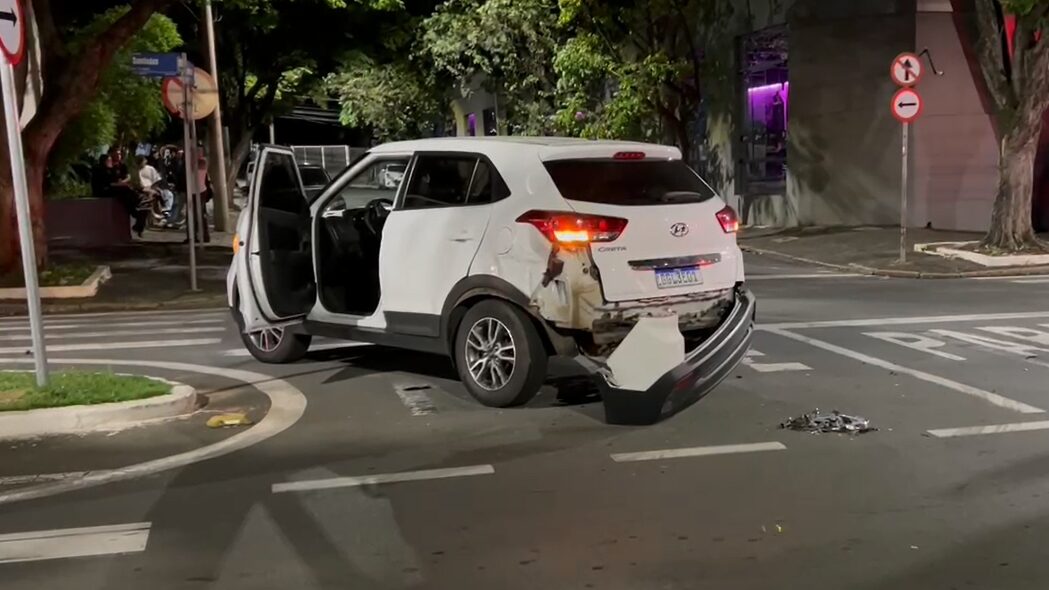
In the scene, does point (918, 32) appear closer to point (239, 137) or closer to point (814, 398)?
point (814, 398)

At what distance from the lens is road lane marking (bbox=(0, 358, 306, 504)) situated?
5.73 metres

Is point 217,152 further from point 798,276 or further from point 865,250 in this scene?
point 865,250

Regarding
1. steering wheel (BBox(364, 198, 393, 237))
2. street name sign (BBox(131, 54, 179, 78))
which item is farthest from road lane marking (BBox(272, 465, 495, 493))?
street name sign (BBox(131, 54, 179, 78))

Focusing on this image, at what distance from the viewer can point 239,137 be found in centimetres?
2986

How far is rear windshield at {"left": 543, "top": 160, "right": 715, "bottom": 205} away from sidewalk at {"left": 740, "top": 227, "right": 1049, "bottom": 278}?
29.0 feet

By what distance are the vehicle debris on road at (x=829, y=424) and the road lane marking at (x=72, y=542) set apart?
3.99 meters

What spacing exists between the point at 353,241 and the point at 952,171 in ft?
50.4

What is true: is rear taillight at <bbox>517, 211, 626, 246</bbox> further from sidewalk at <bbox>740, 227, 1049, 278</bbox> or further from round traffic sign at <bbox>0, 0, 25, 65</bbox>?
sidewalk at <bbox>740, 227, 1049, 278</bbox>

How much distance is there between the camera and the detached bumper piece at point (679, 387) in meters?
6.50

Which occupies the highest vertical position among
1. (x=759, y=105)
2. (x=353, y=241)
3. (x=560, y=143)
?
(x=759, y=105)

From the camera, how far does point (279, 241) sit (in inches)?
334

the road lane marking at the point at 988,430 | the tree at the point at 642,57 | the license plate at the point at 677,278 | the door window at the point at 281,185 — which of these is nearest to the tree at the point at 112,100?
the tree at the point at 642,57

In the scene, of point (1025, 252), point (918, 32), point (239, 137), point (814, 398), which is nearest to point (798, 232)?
point (918, 32)

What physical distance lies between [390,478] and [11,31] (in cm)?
417
